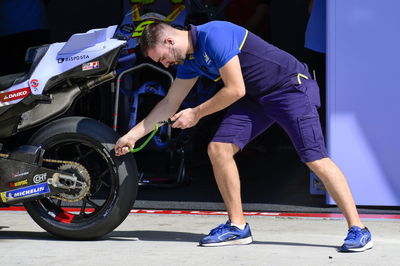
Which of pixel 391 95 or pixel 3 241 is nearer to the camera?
pixel 3 241

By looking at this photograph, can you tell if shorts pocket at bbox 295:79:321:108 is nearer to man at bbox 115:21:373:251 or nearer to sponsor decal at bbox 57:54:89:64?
man at bbox 115:21:373:251

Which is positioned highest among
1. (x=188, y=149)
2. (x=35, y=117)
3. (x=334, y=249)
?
(x=35, y=117)

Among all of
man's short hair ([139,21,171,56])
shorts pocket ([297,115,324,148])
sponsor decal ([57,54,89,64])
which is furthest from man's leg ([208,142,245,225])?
sponsor decal ([57,54,89,64])

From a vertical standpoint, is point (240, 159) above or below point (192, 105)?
below

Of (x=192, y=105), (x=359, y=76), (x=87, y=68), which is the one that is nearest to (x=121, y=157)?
(x=87, y=68)

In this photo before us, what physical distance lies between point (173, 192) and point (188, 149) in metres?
2.07

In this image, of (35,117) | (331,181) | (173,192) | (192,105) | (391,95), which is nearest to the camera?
(331,181)

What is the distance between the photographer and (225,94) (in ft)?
15.0

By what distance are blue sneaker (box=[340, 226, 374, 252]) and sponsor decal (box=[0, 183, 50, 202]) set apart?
5.49 ft

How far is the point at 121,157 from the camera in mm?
4898

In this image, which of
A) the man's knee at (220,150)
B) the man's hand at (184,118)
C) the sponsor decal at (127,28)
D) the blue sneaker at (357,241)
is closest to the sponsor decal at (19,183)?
the man's hand at (184,118)

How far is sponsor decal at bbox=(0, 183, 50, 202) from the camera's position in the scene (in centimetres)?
493

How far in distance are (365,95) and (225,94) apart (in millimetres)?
1660

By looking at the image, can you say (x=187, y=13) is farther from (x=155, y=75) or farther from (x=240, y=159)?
(x=240, y=159)
